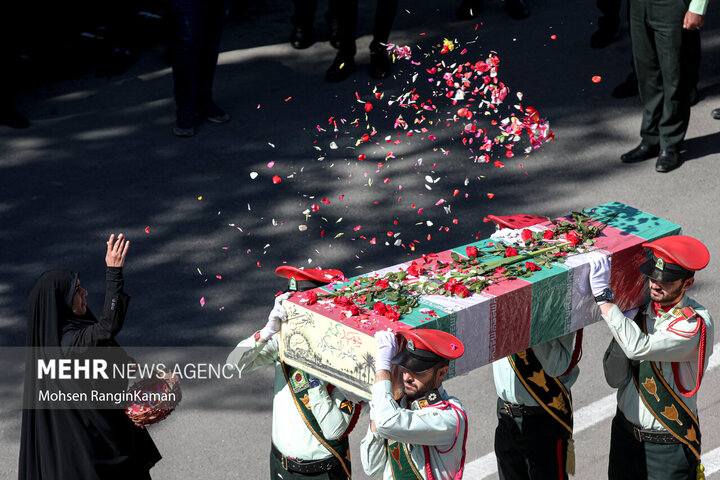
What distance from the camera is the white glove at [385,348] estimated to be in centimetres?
431

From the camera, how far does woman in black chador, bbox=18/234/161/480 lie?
196 inches

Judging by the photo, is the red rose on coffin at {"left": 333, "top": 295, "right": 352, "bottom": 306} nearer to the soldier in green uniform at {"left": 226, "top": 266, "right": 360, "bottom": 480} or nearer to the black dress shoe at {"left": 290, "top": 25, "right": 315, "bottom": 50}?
the soldier in green uniform at {"left": 226, "top": 266, "right": 360, "bottom": 480}

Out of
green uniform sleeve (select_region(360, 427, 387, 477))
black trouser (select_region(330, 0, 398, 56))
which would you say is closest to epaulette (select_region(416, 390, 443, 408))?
green uniform sleeve (select_region(360, 427, 387, 477))

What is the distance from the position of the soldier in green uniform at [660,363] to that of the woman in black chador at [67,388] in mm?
2403

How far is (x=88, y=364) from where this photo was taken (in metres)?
5.05

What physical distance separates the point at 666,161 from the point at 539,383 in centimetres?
460

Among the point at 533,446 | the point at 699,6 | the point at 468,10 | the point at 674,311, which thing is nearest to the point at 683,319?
the point at 674,311

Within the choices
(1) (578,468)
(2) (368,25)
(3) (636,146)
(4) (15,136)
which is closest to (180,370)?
(1) (578,468)

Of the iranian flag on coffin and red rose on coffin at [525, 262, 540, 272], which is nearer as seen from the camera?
the iranian flag on coffin

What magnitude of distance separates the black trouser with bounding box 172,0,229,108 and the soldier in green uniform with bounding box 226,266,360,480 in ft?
17.2

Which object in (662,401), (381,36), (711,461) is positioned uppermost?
(662,401)

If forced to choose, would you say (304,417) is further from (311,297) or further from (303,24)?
(303,24)

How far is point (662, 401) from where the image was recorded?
5203mm

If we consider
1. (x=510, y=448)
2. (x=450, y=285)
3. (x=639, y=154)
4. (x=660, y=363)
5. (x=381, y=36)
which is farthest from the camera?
(x=381, y=36)
